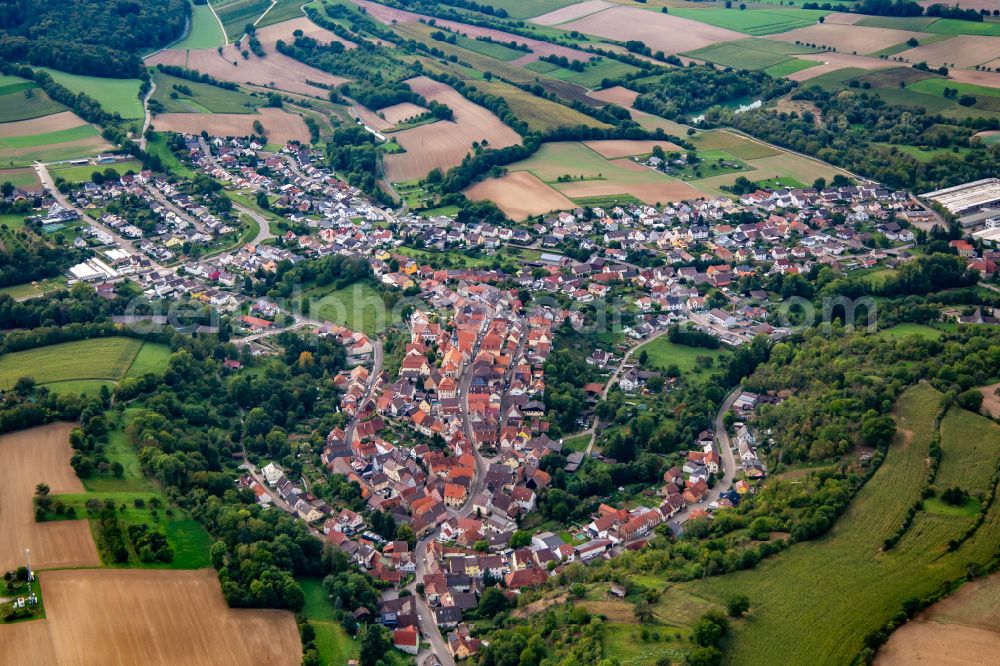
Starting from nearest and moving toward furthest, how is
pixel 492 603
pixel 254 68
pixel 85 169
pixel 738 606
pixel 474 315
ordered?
1. pixel 738 606
2. pixel 492 603
3. pixel 474 315
4. pixel 85 169
5. pixel 254 68

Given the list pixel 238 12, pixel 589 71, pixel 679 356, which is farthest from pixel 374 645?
pixel 238 12

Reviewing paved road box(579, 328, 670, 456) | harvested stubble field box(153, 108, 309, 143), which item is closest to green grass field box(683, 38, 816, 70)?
harvested stubble field box(153, 108, 309, 143)

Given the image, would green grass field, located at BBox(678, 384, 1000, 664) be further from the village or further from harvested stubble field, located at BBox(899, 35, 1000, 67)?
harvested stubble field, located at BBox(899, 35, 1000, 67)

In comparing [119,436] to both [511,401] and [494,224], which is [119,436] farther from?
[494,224]

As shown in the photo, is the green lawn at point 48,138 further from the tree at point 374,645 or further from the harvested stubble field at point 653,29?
the tree at point 374,645

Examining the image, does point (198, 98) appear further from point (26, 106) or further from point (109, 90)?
point (26, 106)

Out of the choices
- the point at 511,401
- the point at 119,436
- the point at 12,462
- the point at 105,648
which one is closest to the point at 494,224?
the point at 511,401
